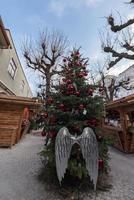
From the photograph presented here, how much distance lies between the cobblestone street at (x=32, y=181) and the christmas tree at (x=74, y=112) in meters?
0.50

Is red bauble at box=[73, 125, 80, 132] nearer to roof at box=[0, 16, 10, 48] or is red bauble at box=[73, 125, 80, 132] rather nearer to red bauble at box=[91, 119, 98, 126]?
red bauble at box=[91, 119, 98, 126]

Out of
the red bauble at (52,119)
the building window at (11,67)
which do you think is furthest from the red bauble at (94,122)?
the building window at (11,67)

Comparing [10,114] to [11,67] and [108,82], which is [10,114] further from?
[108,82]

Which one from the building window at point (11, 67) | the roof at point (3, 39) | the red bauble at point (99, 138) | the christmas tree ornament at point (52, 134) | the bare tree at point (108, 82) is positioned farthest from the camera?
the bare tree at point (108, 82)

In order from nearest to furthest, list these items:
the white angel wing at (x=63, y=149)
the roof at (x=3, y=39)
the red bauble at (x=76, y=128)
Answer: the white angel wing at (x=63, y=149) → the red bauble at (x=76, y=128) → the roof at (x=3, y=39)

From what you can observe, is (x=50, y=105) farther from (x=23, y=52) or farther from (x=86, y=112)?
(x=23, y=52)

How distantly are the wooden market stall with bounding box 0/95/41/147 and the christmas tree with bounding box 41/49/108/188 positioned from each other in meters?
2.80

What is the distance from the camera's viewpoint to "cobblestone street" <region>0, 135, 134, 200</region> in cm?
304

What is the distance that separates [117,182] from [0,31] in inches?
306

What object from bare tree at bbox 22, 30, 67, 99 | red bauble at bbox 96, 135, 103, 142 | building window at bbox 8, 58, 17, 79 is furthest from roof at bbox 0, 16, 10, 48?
red bauble at bbox 96, 135, 103, 142

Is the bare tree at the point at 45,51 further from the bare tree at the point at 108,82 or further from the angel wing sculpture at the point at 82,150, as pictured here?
the angel wing sculpture at the point at 82,150

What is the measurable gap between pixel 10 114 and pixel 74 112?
405cm

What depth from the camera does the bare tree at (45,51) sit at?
41.8 ft

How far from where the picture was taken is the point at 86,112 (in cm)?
359
